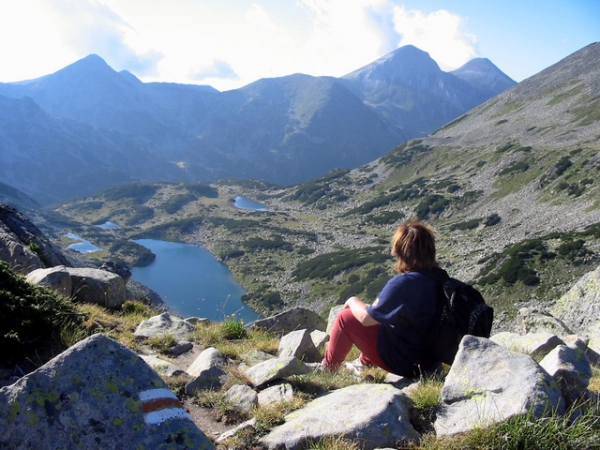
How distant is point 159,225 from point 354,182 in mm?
86789

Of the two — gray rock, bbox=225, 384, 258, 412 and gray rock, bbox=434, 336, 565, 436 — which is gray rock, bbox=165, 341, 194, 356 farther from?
gray rock, bbox=434, 336, 565, 436

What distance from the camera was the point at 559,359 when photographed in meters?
5.55

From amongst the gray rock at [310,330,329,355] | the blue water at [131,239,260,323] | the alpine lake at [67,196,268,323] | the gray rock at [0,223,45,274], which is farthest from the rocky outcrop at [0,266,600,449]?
the blue water at [131,239,260,323]

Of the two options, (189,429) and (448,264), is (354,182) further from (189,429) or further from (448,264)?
(189,429)

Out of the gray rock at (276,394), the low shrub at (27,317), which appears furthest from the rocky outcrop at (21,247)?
the gray rock at (276,394)

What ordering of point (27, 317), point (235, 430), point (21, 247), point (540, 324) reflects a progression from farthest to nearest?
1. point (540, 324)
2. point (21, 247)
3. point (27, 317)
4. point (235, 430)

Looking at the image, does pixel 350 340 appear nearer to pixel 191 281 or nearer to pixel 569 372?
pixel 569 372

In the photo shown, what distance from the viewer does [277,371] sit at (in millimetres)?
6516

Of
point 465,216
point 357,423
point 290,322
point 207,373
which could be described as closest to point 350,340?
point 207,373

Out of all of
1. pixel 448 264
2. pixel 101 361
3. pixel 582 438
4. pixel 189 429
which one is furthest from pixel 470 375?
pixel 448 264

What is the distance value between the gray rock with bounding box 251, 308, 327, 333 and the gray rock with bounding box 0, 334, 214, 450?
7.96m

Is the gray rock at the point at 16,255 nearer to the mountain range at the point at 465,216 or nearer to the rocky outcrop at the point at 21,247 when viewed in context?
the rocky outcrop at the point at 21,247

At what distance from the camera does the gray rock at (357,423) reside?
14.6ft

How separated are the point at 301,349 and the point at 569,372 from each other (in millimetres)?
4712
